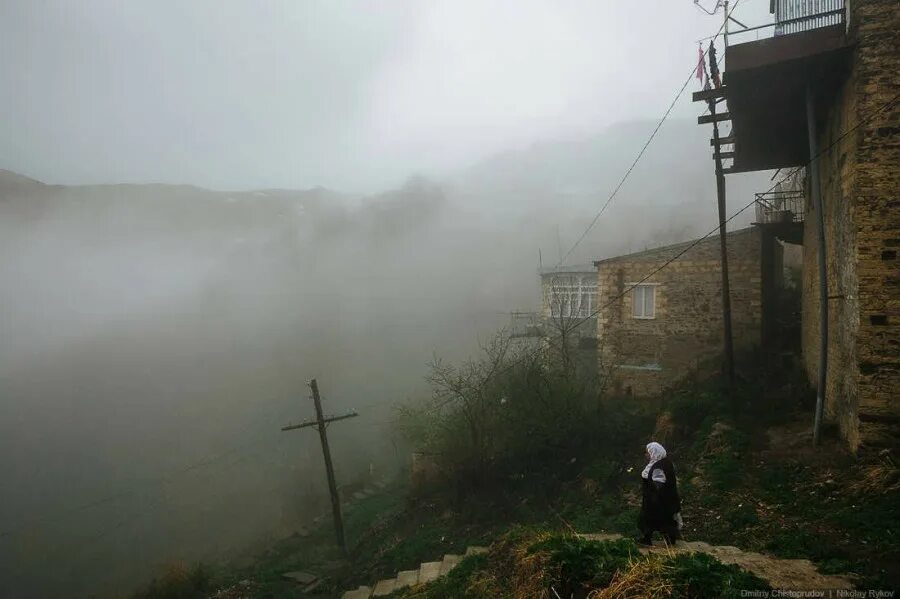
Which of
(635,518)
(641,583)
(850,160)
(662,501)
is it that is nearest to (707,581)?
(641,583)

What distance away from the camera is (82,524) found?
25.7 m

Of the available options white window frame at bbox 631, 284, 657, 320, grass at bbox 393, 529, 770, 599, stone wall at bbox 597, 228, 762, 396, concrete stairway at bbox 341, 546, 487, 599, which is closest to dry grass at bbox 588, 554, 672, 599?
grass at bbox 393, 529, 770, 599

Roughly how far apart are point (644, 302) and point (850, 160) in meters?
11.4

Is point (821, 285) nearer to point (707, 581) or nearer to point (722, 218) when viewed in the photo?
point (722, 218)

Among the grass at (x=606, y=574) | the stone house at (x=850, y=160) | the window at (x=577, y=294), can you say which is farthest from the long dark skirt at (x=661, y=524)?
the window at (x=577, y=294)

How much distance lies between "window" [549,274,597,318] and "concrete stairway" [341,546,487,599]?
22.7m

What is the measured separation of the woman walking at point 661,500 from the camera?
21.7 ft

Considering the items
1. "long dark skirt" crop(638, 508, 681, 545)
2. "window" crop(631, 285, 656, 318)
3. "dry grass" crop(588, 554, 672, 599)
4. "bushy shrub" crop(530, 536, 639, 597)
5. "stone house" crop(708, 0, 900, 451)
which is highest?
"stone house" crop(708, 0, 900, 451)

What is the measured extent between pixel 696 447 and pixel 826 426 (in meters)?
2.93

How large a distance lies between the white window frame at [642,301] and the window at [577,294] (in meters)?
12.2

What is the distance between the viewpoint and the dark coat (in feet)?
21.7

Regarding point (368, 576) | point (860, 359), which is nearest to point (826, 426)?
point (860, 359)

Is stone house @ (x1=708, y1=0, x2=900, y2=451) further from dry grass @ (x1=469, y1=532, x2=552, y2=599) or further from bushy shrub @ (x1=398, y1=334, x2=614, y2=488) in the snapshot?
bushy shrub @ (x1=398, y1=334, x2=614, y2=488)

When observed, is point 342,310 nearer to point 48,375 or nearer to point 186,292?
point 186,292
